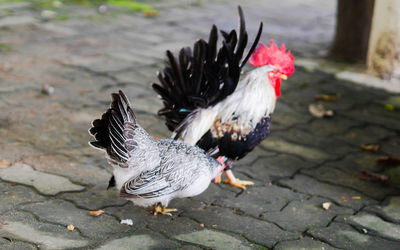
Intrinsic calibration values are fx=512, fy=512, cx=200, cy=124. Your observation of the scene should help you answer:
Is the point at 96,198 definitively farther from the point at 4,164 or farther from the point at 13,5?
the point at 13,5

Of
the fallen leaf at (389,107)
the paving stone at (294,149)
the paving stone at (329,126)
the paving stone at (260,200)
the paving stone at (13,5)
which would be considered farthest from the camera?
the paving stone at (13,5)

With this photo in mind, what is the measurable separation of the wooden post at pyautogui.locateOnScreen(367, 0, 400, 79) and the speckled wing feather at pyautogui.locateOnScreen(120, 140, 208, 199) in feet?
13.7

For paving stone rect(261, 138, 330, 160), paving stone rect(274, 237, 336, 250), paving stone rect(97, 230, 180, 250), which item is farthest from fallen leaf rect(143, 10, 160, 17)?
paving stone rect(274, 237, 336, 250)

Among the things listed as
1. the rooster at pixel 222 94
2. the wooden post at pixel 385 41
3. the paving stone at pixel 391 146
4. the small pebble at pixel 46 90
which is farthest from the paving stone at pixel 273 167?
the wooden post at pixel 385 41

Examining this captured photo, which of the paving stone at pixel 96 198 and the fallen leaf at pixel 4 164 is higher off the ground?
the fallen leaf at pixel 4 164

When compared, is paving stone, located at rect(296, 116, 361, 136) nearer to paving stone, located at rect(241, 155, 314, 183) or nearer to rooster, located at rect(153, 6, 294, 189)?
paving stone, located at rect(241, 155, 314, 183)

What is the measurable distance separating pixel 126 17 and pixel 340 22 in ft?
11.2

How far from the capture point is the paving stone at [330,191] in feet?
12.5

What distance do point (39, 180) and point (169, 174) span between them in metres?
1.07

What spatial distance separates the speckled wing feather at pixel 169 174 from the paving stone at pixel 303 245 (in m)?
0.67

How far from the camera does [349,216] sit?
3.60 meters

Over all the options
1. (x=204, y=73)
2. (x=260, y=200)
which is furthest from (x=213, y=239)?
(x=204, y=73)

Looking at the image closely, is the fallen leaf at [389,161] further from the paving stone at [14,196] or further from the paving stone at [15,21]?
the paving stone at [15,21]

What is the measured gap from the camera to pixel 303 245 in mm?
3201
